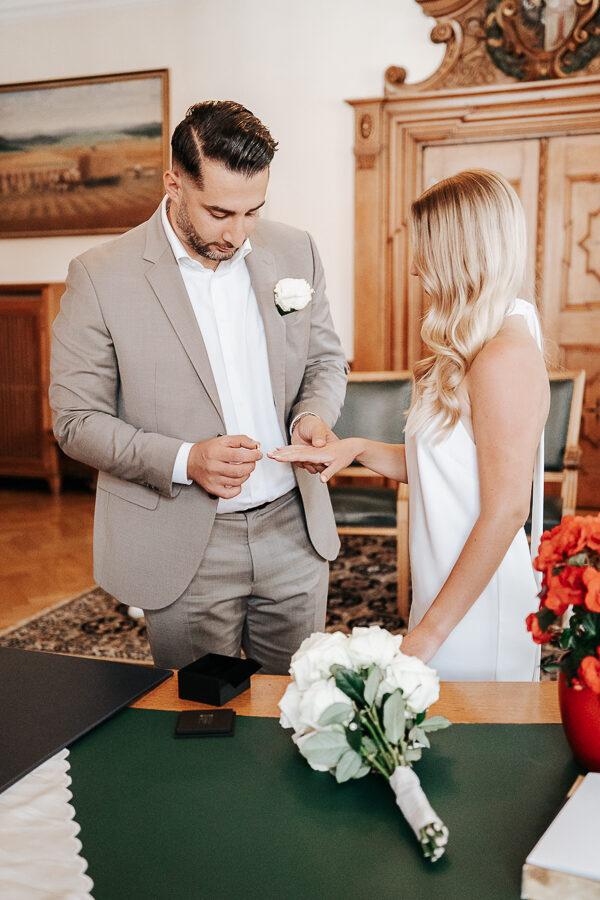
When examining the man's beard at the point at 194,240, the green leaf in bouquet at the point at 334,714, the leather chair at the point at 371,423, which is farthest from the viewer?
the leather chair at the point at 371,423

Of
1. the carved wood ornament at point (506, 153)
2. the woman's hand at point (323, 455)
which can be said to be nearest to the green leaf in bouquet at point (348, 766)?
the woman's hand at point (323, 455)

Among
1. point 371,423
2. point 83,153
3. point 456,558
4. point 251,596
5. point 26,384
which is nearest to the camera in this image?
point 456,558

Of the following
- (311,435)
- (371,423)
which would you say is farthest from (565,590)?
(371,423)

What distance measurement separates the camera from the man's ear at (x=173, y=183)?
1.91m

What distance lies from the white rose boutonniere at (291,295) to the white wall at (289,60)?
4528mm

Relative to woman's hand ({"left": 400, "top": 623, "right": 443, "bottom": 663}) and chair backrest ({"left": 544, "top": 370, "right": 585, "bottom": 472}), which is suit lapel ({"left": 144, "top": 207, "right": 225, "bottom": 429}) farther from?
chair backrest ({"left": 544, "top": 370, "right": 585, "bottom": 472})

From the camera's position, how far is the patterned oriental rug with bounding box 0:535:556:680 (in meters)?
3.71

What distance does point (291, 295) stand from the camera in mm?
2047

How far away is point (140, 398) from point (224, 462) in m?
0.33

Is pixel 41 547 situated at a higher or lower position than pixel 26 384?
lower

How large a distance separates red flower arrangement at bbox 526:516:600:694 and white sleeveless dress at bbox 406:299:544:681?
0.59 m

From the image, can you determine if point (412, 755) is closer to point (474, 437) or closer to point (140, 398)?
point (474, 437)

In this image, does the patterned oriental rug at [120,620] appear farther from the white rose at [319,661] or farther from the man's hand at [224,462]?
Result: the white rose at [319,661]

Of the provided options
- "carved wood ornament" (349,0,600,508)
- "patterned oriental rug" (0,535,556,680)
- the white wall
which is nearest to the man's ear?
"patterned oriental rug" (0,535,556,680)
